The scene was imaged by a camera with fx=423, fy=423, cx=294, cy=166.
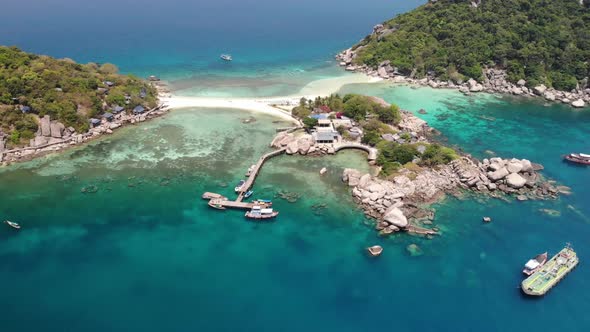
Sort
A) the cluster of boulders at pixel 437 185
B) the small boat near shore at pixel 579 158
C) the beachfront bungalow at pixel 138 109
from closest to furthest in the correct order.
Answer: the cluster of boulders at pixel 437 185
the small boat near shore at pixel 579 158
the beachfront bungalow at pixel 138 109

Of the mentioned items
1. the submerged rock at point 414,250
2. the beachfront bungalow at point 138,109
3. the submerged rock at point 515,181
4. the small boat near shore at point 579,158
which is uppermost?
the beachfront bungalow at point 138,109

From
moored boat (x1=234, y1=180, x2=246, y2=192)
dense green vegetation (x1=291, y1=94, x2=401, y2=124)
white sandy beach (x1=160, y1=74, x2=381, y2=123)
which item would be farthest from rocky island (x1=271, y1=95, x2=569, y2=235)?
moored boat (x1=234, y1=180, x2=246, y2=192)

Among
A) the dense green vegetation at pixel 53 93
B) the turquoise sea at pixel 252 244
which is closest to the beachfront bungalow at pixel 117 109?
the dense green vegetation at pixel 53 93

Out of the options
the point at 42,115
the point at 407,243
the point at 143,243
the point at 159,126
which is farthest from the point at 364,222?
the point at 42,115

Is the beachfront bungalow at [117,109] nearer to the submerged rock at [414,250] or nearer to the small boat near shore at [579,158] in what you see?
the submerged rock at [414,250]

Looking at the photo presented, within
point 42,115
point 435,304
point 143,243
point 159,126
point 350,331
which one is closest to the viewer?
point 350,331

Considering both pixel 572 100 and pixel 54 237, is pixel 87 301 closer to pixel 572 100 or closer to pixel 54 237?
pixel 54 237
